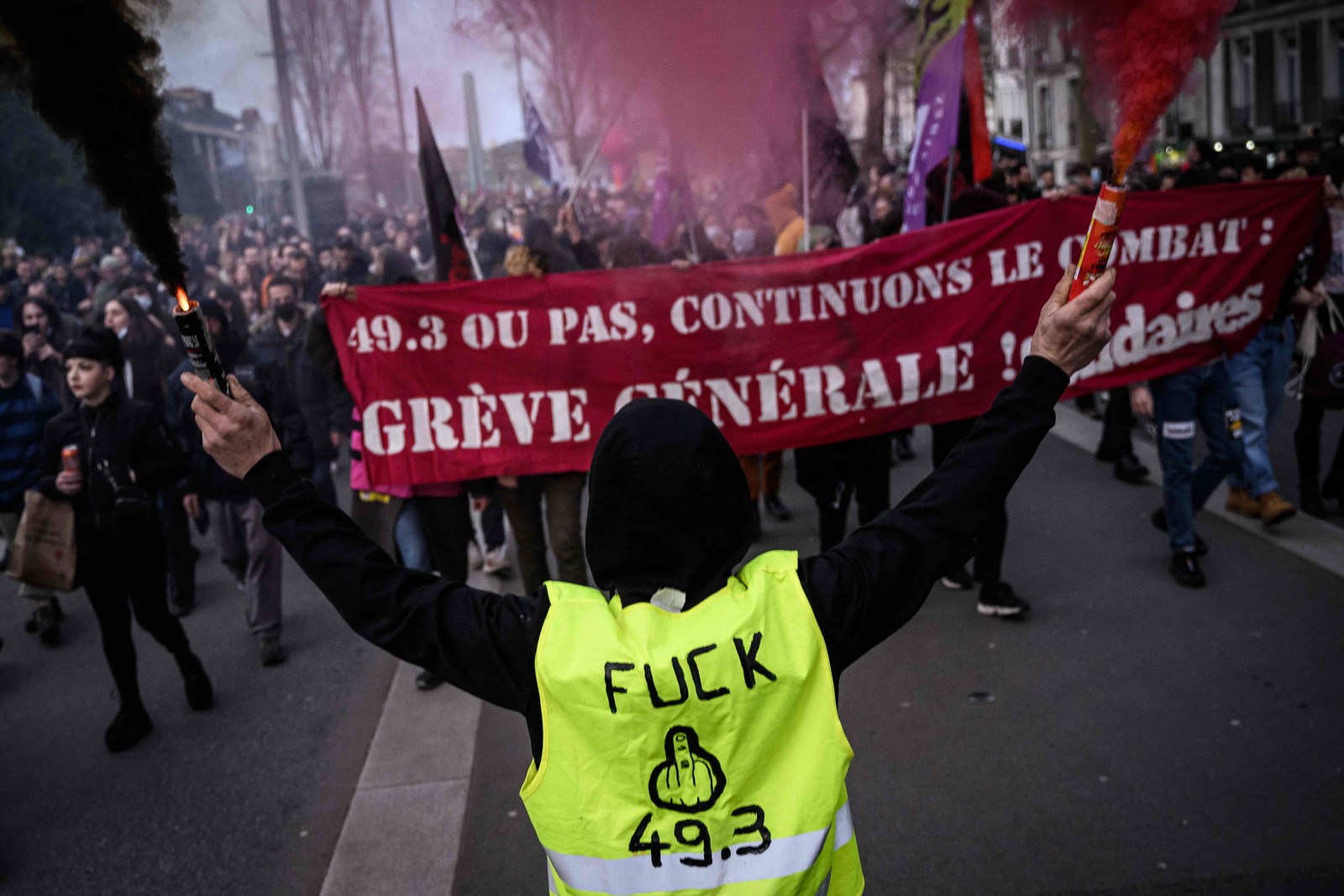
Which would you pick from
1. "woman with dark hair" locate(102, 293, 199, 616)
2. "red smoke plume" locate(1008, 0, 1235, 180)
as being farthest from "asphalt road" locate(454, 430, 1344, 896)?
"woman with dark hair" locate(102, 293, 199, 616)

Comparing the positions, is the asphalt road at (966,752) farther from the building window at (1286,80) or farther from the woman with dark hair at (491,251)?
the building window at (1286,80)

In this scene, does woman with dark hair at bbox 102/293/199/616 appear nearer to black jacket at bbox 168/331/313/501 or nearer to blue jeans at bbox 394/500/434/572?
black jacket at bbox 168/331/313/501

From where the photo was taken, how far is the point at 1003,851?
12.5ft

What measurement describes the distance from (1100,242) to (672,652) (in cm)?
104

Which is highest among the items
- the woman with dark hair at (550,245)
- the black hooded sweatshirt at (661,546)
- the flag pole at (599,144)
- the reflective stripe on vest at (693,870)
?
the flag pole at (599,144)

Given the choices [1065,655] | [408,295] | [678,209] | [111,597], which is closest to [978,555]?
[1065,655]

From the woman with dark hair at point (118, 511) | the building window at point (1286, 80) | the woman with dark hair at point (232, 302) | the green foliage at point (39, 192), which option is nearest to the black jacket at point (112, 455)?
the woman with dark hair at point (118, 511)

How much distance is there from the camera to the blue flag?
1358 cm

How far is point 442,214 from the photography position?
675cm

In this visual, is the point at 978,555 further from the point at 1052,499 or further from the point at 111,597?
the point at 111,597

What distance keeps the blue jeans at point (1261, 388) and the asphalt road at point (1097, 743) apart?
0.39 meters

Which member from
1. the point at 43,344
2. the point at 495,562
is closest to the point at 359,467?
the point at 495,562

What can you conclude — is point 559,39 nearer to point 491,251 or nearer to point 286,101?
point 491,251

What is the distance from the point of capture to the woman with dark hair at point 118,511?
5297mm
